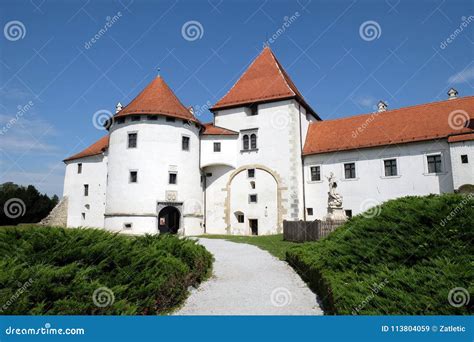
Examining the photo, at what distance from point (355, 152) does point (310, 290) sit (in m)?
18.7

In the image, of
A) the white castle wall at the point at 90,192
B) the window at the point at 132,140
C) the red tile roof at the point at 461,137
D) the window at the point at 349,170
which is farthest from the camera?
the white castle wall at the point at 90,192

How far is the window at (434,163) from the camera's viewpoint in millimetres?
22577

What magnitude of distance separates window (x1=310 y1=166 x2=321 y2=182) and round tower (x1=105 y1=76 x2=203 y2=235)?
30.4 feet

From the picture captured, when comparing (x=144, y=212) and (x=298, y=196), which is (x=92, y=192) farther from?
(x=298, y=196)

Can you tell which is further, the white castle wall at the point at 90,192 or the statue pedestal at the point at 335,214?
the white castle wall at the point at 90,192

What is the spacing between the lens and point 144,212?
24.7m

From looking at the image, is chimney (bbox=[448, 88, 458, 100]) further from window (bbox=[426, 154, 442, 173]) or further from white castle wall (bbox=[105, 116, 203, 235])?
white castle wall (bbox=[105, 116, 203, 235])

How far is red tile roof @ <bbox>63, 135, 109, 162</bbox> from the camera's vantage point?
31506 millimetres

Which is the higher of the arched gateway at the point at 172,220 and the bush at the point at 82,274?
the arched gateway at the point at 172,220

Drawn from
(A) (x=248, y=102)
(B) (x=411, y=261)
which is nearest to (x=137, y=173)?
(A) (x=248, y=102)

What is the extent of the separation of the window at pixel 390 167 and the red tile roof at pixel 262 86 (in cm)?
818

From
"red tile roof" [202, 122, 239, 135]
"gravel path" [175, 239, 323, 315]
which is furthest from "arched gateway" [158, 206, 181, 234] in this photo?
"gravel path" [175, 239, 323, 315]

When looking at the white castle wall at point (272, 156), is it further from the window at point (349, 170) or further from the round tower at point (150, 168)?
the window at point (349, 170)

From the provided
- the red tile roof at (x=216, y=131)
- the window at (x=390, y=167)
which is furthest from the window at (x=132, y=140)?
the window at (x=390, y=167)
